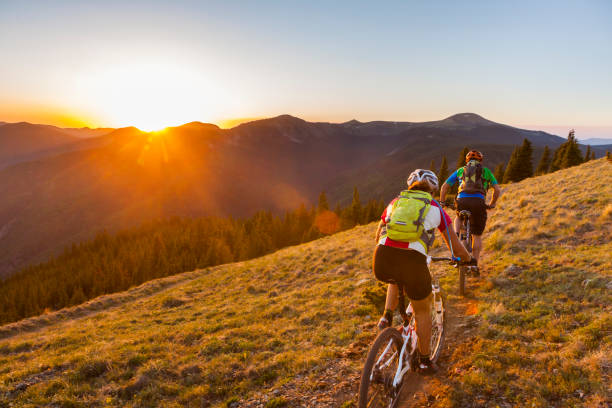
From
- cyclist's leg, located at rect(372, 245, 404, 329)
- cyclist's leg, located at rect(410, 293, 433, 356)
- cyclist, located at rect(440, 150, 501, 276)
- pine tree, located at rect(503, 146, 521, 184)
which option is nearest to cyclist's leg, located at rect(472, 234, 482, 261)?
cyclist, located at rect(440, 150, 501, 276)

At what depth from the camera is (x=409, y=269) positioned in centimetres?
389

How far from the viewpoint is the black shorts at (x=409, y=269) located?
3895 mm

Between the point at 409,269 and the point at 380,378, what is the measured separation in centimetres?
145

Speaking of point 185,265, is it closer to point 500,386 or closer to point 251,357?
point 251,357

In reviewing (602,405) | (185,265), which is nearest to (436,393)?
(602,405)

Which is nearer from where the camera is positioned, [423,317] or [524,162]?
[423,317]

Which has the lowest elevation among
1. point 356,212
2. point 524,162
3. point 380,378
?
point 356,212

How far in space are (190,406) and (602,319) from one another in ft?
26.6

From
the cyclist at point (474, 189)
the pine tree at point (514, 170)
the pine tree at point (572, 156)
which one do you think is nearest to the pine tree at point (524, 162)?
the pine tree at point (514, 170)

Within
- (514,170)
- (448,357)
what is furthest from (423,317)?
(514,170)

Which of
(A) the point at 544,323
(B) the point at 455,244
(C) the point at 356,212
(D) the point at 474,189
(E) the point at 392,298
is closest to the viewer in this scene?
(B) the point at 455,244

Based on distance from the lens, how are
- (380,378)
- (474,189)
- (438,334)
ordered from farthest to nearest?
(474,189)
(438,334)
(380,378)

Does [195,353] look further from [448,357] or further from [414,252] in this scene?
[414,252]

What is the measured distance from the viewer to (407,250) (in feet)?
12.8
